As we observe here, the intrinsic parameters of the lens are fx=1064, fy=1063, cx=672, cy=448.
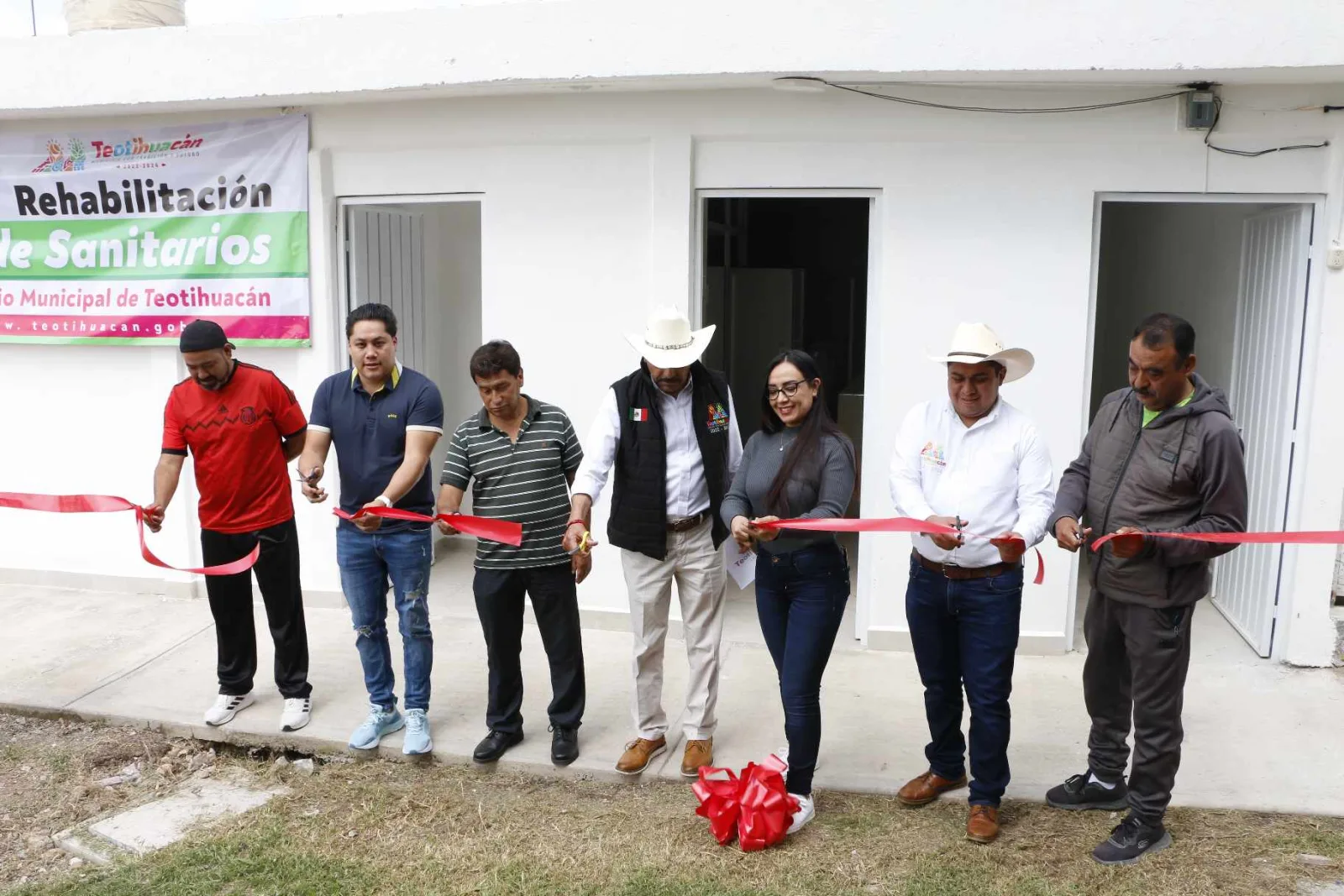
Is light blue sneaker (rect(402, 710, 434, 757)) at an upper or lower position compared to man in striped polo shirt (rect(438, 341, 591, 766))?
lower

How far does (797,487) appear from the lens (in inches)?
148

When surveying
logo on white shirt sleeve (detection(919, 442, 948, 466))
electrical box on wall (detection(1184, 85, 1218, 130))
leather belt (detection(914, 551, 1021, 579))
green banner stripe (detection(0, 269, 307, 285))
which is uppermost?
electrical box on wall (detection(1184, 85, 1218, 130))

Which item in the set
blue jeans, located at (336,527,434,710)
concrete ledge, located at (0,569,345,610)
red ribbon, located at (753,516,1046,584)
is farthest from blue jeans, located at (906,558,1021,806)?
concrete ledge, located at (0,569,345,610)

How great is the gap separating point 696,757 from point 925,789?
0.93 m

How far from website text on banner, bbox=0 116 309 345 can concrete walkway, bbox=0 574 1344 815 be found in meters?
1.87

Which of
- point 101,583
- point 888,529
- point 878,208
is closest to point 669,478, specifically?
point 888,529

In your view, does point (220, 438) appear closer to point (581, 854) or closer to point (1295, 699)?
point (581, 854)

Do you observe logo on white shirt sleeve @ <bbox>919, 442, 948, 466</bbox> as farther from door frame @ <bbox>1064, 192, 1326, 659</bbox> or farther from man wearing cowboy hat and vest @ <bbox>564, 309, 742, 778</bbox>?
door frame @ <bbox>1064, 192, 1326, 659</bbox>

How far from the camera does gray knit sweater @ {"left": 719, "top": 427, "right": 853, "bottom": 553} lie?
3752mm

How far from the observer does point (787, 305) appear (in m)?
10.9

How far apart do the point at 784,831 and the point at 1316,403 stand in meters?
3.68

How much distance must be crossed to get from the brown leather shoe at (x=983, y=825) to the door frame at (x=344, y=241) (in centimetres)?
409

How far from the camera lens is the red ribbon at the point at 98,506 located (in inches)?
189

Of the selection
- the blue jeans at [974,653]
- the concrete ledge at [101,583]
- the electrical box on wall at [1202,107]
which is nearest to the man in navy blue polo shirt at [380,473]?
the blue jeans at [974,653]
